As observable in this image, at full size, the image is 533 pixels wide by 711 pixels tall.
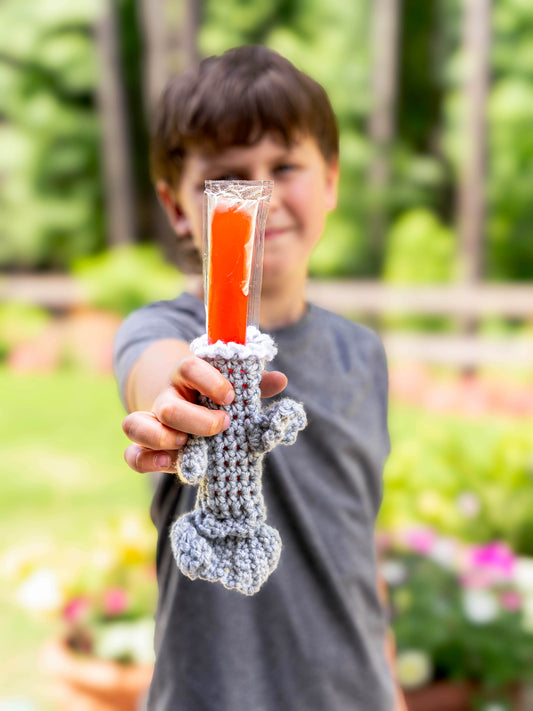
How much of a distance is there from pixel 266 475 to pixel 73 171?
5.25 meters

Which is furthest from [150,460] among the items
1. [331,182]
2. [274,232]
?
[331,182]

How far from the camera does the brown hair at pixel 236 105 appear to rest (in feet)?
2.63

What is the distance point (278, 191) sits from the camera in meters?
0.83

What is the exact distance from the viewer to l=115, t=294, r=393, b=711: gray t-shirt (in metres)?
0.82

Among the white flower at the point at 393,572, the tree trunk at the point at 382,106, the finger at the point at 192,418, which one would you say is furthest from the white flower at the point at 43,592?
the tree trunk at the point at 382,106

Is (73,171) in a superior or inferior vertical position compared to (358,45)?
inferior

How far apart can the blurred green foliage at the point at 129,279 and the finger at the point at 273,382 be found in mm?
4373

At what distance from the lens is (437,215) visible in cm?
514

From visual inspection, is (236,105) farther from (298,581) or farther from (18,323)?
(18,323)

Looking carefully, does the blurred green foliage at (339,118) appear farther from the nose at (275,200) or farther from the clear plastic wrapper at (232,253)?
the clear plastic wrapper at (232,253)

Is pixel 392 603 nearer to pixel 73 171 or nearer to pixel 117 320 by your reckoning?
pixel 117 320

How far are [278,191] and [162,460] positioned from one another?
1.27ft

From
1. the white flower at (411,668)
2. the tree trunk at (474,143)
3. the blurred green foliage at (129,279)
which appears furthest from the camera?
the blurred green foliage at (129,279)

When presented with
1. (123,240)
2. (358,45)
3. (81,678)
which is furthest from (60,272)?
(81,678)
